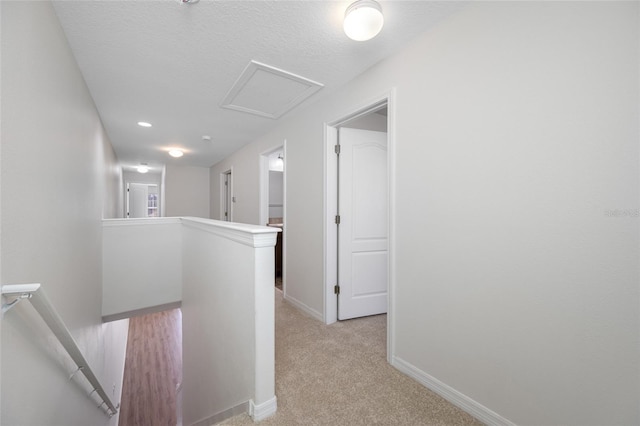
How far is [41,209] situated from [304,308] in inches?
90.6

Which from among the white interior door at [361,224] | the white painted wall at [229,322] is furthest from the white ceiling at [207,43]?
the white painted wall at [229,322]

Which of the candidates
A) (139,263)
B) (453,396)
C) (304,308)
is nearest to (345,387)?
(453,396)

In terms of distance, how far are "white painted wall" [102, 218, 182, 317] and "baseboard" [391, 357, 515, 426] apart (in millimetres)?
3040

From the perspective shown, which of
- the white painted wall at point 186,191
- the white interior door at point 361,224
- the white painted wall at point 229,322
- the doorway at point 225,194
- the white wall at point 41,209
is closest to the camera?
the white wall at point 41,209

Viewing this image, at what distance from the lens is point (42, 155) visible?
50.2 inches

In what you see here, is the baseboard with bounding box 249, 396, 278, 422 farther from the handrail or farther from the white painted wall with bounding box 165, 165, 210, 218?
the white painted wall with bounding box 165, 165, 210, 218

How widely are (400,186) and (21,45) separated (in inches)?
80.8

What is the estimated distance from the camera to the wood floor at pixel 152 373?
3.68 metres

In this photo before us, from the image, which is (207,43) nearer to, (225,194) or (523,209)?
(523,209)

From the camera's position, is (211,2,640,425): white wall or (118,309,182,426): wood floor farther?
(118,309,182,426): wood floor

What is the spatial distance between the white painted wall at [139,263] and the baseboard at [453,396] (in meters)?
3.04

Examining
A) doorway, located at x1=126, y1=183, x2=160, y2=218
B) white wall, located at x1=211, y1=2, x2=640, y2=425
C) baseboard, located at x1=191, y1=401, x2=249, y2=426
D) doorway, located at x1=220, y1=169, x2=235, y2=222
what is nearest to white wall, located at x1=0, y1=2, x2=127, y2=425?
baseboard, located at x1=191, y1=401, x2=249, y2=426

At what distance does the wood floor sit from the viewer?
12.1 feet

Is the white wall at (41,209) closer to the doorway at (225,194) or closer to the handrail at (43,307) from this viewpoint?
the handrail at (43,307)
